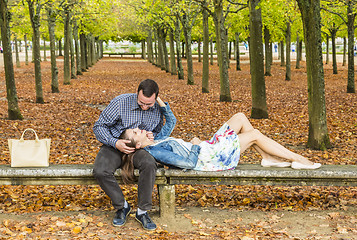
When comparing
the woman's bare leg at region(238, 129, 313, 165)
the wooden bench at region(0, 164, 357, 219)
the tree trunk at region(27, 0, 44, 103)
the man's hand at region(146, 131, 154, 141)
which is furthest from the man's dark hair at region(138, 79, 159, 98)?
the tree trunk at region(27, 0, 44, 103)

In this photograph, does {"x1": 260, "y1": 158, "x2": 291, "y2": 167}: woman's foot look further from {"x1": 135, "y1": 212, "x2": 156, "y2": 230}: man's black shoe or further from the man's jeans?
{"x1": 135, "y1": 212, "x2": 156, "y2": 230}: man's black shoe

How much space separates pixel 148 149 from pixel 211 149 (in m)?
0.71

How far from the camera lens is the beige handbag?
5.12m

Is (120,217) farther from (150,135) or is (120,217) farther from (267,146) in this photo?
(267,146)

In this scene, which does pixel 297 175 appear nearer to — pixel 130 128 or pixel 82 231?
pixel 130 128

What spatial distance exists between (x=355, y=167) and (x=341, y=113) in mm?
8440

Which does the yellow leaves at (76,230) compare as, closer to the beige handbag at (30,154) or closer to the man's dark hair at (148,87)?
the beige handbag at (30,154)

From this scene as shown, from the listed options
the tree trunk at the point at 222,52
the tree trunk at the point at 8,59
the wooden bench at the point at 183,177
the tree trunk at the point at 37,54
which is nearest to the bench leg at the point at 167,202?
the wooden bench at the point at 183,177

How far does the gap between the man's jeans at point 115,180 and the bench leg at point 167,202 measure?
0.24 meters

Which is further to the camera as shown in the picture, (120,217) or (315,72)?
(315,72)

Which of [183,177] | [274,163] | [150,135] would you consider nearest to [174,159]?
[183,177]

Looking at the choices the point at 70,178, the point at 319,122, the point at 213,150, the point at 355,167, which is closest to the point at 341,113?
the point at 319,122

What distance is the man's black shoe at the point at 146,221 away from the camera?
4.95 meters

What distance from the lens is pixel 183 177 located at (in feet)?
17.3
